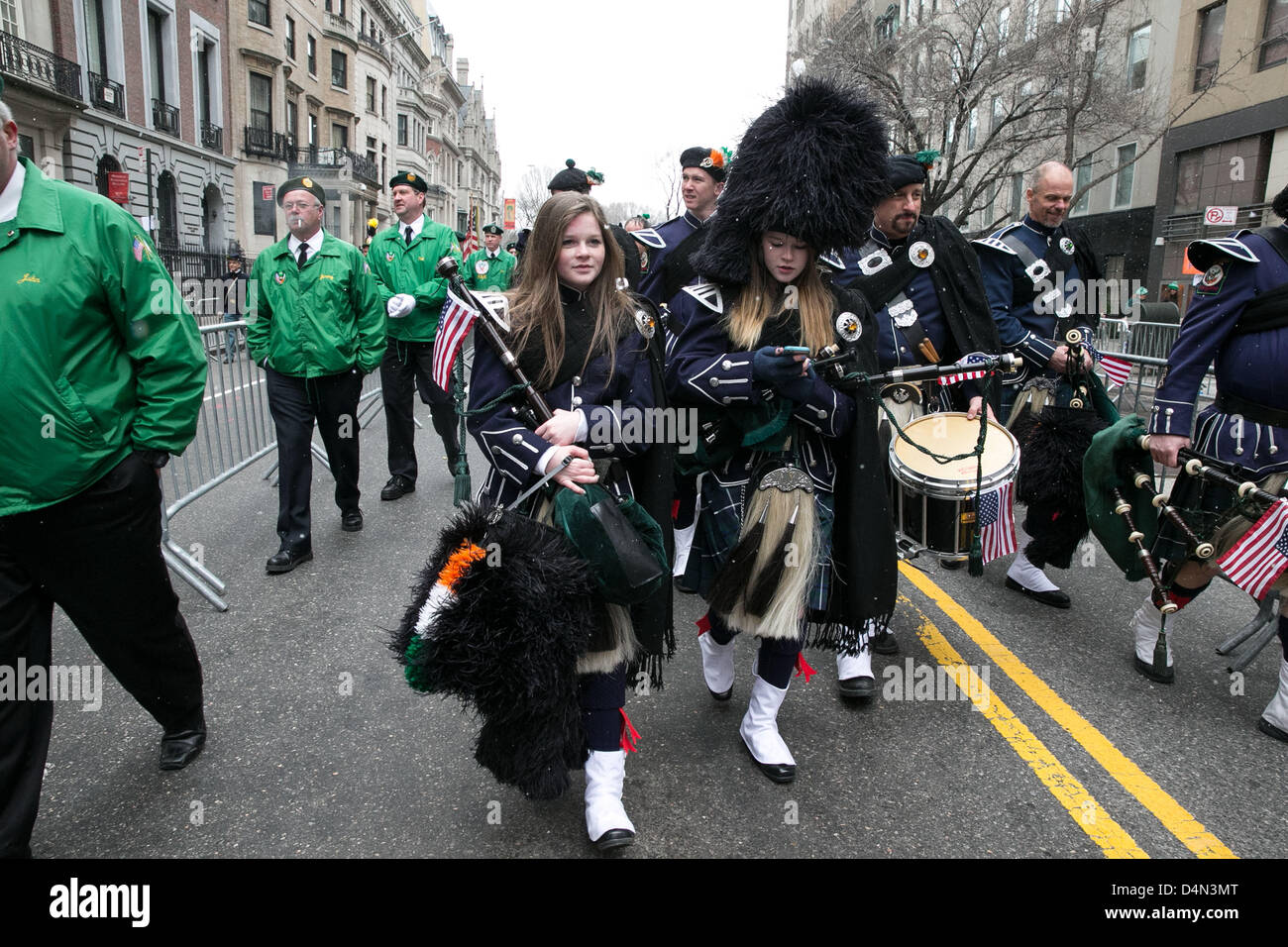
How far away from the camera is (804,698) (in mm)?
3822

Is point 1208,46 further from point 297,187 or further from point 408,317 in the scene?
point 297,187

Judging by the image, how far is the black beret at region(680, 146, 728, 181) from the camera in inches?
233

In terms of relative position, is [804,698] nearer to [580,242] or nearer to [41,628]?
[580,242]

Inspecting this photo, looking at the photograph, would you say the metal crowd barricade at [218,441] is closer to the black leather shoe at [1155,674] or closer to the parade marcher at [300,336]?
the parade marcher at [300,336]

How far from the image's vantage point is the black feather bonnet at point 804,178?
9.45 ft

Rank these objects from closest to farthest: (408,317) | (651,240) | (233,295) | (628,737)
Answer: (628,737) → (651,240) → (408,317) → (233,295)

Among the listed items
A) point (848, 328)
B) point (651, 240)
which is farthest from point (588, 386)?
point (651, 240)

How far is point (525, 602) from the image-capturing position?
238 centimetres

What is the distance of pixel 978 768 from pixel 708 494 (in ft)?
4.80

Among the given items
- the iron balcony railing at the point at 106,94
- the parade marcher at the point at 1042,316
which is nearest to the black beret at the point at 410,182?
the parade marcher at the point at 1042,316

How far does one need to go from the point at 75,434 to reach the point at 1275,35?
25.7 meters

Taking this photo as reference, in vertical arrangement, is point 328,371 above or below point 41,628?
above
